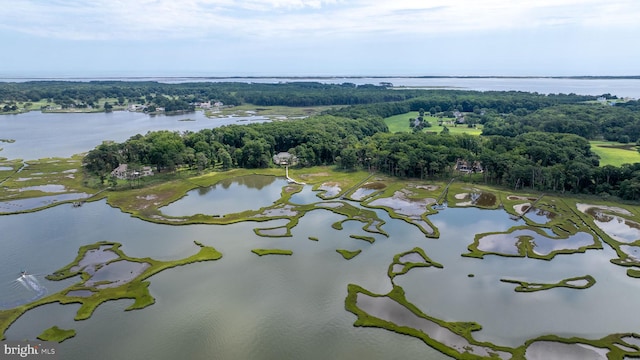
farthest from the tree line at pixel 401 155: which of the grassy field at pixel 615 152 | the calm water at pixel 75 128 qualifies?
the calm water at pixel 75 128

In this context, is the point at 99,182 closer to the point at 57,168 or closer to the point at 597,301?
the point at 57,168

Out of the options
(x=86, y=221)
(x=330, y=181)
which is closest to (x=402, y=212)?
(x=330, y=181)

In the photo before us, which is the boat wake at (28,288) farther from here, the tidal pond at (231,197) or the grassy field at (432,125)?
the grassy field at (432,125)

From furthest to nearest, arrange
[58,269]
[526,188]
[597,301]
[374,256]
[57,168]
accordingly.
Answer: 1. [57,168]
2. [526,188]
3. [374,256]
4. [58,269]
5. [597,301]

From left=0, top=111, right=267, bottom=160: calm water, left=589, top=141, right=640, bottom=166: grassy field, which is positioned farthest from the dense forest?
left=0, top=111, right=267, bottom=160: calm water

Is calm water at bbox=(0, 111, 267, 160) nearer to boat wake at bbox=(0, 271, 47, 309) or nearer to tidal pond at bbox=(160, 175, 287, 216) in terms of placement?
tidal pond at bbox=(160, 175, 287, 216)
